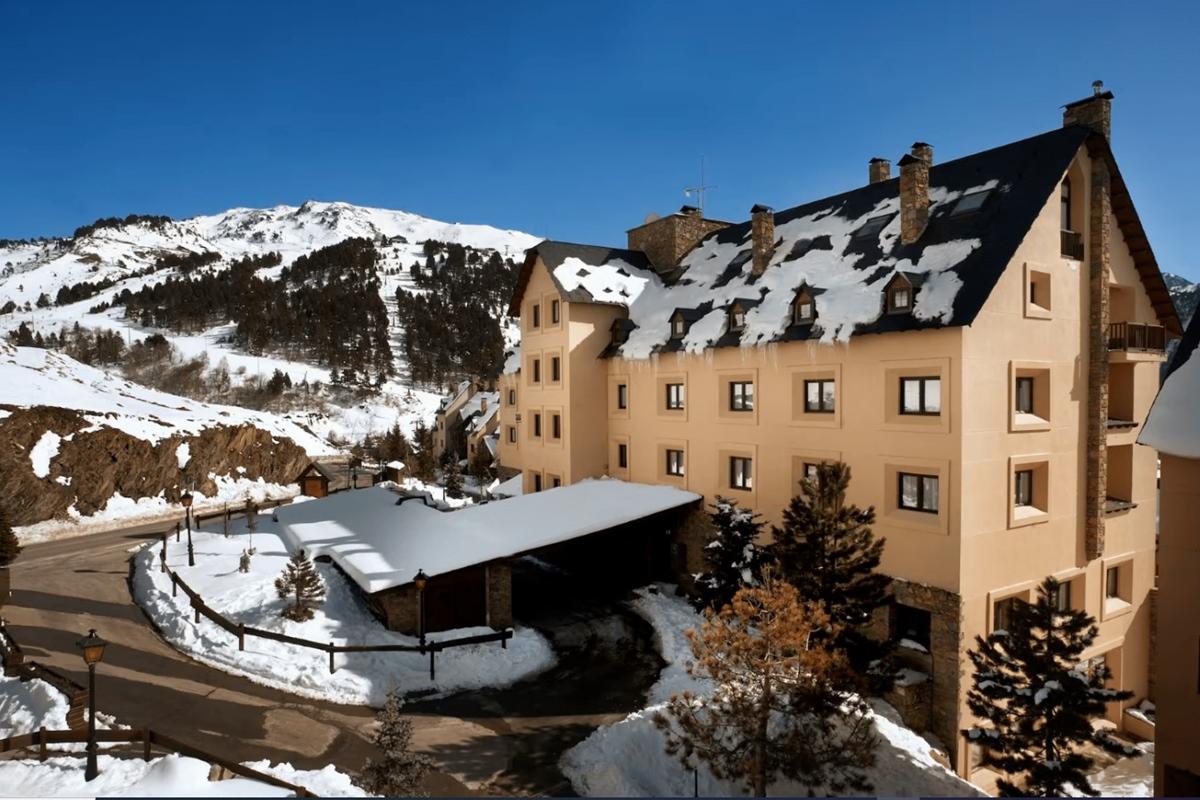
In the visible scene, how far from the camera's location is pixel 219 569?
25.3 meters

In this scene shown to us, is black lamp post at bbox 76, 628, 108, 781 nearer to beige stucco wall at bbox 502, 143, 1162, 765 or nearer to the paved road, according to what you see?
the paved road

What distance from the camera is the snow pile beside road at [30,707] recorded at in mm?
14328

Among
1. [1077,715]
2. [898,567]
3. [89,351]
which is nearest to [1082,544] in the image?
[898,567]

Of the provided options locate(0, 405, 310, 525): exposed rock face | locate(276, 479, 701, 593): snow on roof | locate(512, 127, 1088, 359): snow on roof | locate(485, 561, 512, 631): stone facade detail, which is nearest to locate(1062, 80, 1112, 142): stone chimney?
locate(512, 127, 1088, 359): snow on roof

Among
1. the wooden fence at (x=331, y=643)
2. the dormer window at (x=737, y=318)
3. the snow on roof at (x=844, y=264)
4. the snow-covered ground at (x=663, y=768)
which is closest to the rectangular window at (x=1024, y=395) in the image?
the snow on roof at (x=844, y=264)

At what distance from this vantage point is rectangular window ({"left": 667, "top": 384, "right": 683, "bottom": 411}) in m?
27.7

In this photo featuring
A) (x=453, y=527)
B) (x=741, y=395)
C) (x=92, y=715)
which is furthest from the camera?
(x=741, y=395)

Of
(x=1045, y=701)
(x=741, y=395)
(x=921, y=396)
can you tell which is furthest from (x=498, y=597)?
(x=1045, y=701)

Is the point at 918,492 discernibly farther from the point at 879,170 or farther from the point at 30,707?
the point at 30,707

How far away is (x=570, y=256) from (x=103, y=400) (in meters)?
38.4

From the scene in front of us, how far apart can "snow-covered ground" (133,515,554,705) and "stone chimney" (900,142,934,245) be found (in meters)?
18.0

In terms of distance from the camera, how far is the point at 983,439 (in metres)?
17.9

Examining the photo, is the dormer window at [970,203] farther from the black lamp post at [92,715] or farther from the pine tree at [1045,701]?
the black lamp post at [92,715]

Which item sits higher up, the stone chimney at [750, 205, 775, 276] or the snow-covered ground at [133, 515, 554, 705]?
the stone chimney at [750, 205, 775, 276]
